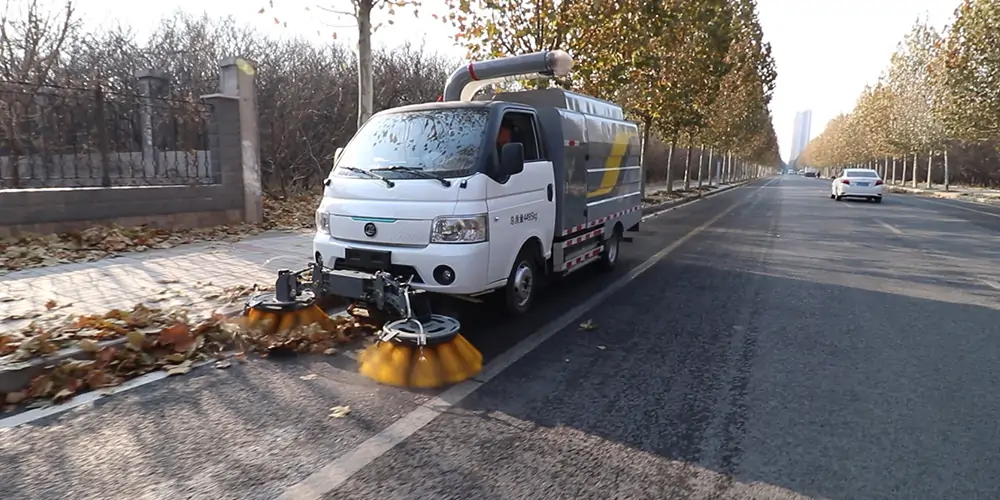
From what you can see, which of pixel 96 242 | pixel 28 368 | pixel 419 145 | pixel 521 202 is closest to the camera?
pixel 28 368

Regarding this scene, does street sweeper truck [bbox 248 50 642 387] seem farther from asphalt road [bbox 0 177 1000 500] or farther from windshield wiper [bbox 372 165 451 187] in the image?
asphalt road [bbox 0 177 1000 500]

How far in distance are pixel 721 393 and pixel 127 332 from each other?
185 inches

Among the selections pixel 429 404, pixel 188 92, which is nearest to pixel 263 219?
pixel 188 92

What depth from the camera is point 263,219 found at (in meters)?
11.5

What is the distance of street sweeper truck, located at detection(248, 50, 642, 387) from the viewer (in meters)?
4.56

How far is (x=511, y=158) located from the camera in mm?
5250

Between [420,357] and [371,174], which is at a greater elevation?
[371,174]

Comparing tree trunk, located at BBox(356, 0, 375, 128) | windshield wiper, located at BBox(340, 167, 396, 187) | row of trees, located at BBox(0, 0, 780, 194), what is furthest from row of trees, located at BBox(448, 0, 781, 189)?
windshield wiper, located at BBox(340, 167, 396, 187)

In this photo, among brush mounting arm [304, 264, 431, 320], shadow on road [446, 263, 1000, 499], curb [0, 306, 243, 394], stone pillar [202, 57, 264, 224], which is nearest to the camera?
shadow on road [446, 263, 1000, 499]

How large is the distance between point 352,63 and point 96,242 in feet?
37.8

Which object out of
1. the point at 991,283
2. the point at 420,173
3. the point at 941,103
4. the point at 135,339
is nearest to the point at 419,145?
the point at 420,173

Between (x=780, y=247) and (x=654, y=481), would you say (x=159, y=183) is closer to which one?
(x=654, y=481)

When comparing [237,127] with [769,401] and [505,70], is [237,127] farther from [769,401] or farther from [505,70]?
[769,401]

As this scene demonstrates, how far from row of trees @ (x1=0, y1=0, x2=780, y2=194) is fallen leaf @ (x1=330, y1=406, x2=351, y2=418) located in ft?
22.8
